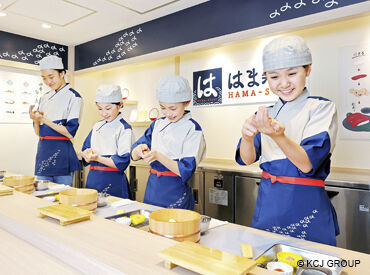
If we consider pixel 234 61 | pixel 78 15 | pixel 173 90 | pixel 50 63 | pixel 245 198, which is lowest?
pixel 245 198

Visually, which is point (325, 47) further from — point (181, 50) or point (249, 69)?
point (181, 50)

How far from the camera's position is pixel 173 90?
6.19 ft

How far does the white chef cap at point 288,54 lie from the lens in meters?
1.31

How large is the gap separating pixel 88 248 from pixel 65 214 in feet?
1.01

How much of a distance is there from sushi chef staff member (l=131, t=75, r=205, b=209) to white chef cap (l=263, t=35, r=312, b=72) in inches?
27.7

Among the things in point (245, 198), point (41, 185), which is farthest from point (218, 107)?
point (41, 185)

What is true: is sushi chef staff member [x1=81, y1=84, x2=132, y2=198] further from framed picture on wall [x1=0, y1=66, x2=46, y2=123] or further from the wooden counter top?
framed picture on wall [x1=0, y1=66, x2=46, y2=123]

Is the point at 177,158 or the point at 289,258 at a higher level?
the point at 177,158

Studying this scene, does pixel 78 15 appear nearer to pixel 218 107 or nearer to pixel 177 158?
pixel 218 107

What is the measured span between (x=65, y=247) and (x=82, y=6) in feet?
10.5

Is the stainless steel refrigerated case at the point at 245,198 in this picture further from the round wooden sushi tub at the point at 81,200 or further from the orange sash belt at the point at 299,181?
the round wooden sushi tub at the point at 81,200

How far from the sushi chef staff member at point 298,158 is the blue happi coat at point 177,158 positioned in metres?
0.52

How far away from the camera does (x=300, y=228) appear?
1.36 m

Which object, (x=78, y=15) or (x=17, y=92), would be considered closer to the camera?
(x=78, y=15)
